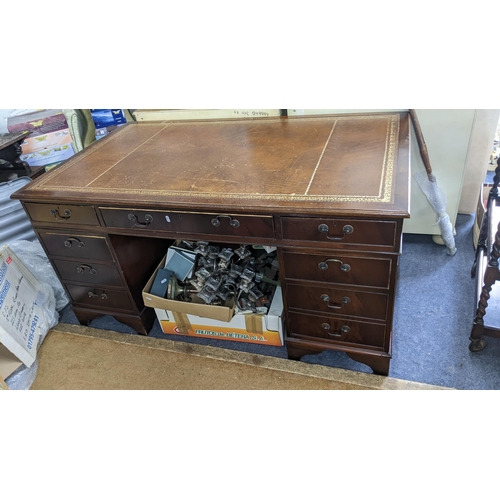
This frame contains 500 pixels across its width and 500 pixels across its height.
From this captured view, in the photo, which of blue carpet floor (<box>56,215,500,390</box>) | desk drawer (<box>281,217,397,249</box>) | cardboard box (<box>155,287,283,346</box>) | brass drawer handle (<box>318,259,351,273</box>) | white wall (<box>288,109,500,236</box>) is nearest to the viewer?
desk drawer (<box>281,217,397,249</box>)

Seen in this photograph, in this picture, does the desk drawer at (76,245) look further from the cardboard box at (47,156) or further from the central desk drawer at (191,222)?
the cardboard box at (47,156)

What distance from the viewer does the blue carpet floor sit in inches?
58.6

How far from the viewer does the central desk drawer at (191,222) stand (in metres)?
1.26

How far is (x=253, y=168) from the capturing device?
1.39m

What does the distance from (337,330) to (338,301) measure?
147 mm

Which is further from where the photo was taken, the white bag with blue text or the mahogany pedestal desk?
the white bag with blue text

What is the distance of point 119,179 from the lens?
148cm

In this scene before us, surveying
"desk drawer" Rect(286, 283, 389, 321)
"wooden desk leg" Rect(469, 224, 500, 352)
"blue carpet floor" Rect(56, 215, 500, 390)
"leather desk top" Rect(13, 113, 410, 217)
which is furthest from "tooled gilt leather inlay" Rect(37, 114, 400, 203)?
"blue carpet floor" Rect(56, 215, 500, 390)

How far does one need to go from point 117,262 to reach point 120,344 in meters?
0.44

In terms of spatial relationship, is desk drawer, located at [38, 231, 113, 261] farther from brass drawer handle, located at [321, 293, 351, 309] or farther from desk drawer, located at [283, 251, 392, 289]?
brass drawer handle, located at [321, 293, 351, 309]

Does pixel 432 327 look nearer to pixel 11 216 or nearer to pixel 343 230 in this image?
pixel 343 230

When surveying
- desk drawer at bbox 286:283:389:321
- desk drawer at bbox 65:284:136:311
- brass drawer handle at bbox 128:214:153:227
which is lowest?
desk drawer at bbox 65:284:136:311

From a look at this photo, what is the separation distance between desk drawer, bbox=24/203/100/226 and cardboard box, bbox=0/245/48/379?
1.06ft

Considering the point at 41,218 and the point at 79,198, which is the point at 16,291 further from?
the point at 79,198
